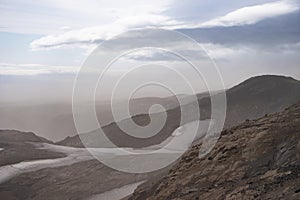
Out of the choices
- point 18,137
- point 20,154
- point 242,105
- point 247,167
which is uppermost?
point 242,105

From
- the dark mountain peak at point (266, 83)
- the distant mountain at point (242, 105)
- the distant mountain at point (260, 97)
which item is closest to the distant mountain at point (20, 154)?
the distant mountain at point (242, 105)

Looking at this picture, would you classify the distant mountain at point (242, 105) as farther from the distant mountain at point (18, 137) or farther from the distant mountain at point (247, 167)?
the distant mountain at point (247, 167)

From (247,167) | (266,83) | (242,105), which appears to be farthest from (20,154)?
(266,83)

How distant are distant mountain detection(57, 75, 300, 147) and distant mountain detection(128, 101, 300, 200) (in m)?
35.4

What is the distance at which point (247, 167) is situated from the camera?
13805 mm

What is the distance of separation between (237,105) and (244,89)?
679 cm

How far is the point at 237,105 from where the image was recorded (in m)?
61.7

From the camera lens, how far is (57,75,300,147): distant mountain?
55.7 meters

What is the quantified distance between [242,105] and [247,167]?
48.6 meters

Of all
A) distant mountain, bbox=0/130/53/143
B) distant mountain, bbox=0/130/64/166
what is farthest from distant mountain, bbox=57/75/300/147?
distant mountain, bbox=0/130/53/143

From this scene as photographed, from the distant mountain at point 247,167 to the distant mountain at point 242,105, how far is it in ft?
116

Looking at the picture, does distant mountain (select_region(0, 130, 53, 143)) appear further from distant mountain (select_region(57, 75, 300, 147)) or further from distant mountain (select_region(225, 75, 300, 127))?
distant mountain (select_region(225, 75, 300, 127))

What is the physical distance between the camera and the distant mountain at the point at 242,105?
5566cm

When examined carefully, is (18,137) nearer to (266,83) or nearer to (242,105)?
(242,105)
